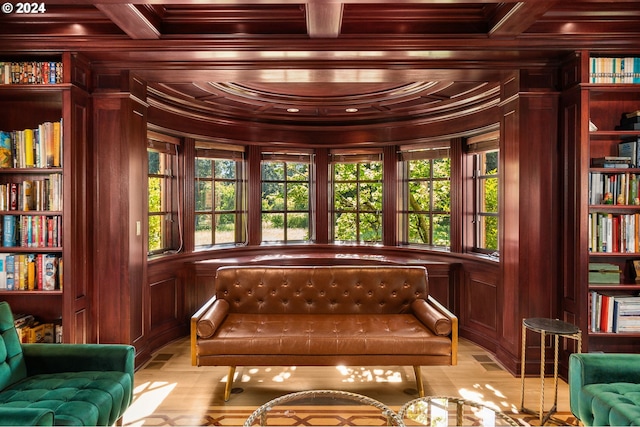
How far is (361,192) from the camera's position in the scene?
5.60 metres

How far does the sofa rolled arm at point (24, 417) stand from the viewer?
5.32ft

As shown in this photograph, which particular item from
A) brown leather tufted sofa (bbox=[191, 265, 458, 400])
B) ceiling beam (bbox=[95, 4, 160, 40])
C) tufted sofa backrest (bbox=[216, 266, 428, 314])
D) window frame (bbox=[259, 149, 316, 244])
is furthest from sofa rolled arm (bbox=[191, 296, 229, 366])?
window frame (bbox=[259, 149, 316, 244])

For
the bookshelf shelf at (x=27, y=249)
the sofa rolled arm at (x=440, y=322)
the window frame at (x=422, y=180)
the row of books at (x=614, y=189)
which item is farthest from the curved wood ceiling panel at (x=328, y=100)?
the sofa rolled arm at (x=440, y=322)

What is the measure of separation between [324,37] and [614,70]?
2292 mm

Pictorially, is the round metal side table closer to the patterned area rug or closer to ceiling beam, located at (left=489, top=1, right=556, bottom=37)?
the patterned area rug

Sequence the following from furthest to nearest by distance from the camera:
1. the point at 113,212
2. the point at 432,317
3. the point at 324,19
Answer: the point at 113,212 < the point at 432,317 < the point at 324,19

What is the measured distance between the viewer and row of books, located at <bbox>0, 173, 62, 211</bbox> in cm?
320

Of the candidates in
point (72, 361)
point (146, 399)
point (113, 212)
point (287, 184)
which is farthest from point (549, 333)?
point (287, 184)

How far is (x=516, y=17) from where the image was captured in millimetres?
2795

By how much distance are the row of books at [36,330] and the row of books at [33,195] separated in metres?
0.88

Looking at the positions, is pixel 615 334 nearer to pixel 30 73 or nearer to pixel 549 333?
pixel 549 333

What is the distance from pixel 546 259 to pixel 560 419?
128 centimetres

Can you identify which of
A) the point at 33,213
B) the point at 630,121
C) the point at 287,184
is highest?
the point at 630,121

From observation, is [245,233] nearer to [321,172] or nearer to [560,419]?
[321,172]
